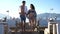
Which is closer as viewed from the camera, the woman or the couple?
the couple

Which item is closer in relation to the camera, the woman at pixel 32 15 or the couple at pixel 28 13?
the couple at pixel 28 13

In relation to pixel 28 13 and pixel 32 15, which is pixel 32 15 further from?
pixel 28 13

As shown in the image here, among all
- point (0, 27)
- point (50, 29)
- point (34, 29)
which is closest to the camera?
point (0, 27)

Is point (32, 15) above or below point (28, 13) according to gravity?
below

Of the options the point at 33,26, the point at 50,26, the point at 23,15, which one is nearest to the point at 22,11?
the point at 23,15

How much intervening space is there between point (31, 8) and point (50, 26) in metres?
1.94

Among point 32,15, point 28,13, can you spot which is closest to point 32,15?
point 32,15

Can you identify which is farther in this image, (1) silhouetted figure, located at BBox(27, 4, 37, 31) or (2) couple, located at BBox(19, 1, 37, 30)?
(1) silhouetted figure, located at BBox(27, 4, 37, 31)

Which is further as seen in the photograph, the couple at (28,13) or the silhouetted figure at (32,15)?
the silhouetted figure at (32,15)

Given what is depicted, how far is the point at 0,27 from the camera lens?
20.8ft

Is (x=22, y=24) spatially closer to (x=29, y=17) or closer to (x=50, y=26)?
(x=29, y=17)

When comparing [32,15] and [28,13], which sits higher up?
[28,13]

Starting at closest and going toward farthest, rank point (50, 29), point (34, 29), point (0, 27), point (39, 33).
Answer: point (0, 27) < point (50, 29) < point (39, 33) < point (34, 29)

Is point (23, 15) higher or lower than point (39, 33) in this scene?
higher
